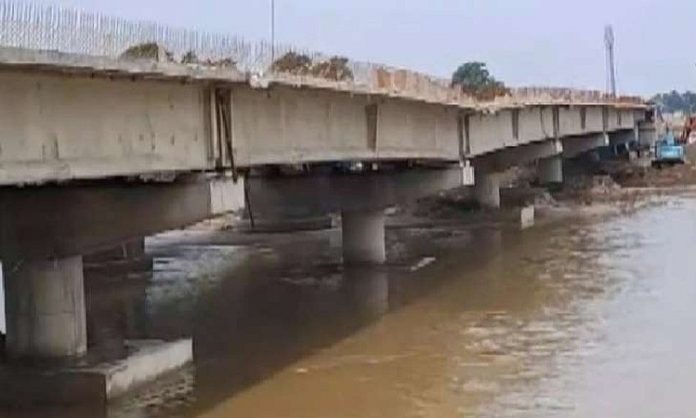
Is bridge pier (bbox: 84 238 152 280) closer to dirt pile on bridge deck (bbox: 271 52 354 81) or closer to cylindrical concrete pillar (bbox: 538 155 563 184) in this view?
dirt pile on bridge deck (bbox: 271 52 354 81)

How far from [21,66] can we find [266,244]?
33315 millimetres

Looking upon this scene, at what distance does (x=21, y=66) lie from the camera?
14.6 metres

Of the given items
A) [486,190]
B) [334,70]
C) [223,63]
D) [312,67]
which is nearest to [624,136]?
[486,190]

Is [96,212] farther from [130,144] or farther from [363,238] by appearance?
[363,238]

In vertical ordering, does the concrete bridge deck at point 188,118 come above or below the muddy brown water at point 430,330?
above

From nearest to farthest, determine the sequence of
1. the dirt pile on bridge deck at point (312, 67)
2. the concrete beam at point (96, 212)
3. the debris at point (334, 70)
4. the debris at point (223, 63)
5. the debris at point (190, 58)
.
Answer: the concrete beam at point (96, 212) → the debris at point (190, 58) → the debris at point (223, 63) → the dirt pile on bridge deck at point (312, 67) → the debris at point (334, 70)

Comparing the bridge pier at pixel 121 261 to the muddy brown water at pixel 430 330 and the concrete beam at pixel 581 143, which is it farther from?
the concrete beam at pixel 581 143

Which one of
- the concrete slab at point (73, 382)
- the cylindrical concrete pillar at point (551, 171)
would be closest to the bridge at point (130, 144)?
the concrete slab at point (73, 382)

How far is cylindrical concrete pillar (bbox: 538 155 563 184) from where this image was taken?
7631 cm

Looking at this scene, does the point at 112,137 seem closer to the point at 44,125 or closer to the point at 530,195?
the point at 44,125

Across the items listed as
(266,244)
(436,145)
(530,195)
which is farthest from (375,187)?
(530,195)

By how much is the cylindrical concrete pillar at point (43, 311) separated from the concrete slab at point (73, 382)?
438 mm

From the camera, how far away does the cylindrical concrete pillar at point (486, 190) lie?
187 ft

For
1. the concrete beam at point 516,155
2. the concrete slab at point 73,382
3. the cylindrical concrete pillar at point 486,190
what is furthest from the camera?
the cylindrical concrete pillar at point 486,190
